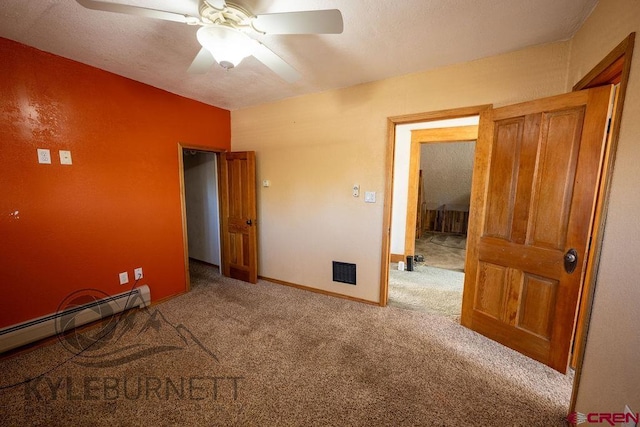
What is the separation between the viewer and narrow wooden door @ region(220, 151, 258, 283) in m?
3.34

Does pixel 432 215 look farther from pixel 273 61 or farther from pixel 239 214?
pixel 273 61

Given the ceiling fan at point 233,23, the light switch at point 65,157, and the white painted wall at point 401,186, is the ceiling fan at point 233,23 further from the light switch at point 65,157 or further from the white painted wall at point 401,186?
the white painted wall at point 401,186

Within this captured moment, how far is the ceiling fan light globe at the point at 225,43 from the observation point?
1310 mm

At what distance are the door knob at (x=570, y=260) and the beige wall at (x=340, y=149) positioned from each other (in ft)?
4.09

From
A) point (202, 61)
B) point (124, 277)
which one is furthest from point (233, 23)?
point (124, 277)

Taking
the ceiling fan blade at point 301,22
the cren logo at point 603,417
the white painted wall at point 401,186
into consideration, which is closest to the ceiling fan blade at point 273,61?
the ceiling fan blade at point 301,22

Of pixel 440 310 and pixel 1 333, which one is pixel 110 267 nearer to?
pixel 1 333

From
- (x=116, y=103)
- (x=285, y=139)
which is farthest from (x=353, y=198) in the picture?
(x=116, y=103)

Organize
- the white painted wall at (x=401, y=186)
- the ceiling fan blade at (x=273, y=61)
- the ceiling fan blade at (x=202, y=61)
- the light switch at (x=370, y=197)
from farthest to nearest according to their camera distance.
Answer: the white painted wall at (x=401, y=186) < the light switch at (x=370, y=197) < the ceiling fan blade at (x=202, y=61) < the ceiling fan blade at (x=273, y=61)

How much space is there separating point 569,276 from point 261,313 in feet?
8.64

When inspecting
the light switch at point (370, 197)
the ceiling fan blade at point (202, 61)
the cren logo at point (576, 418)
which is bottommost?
the cren logo at point (576, 418)

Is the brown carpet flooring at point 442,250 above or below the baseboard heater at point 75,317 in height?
below

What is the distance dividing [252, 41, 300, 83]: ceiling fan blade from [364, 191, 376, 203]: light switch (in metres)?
1.45

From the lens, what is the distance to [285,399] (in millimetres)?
1589
